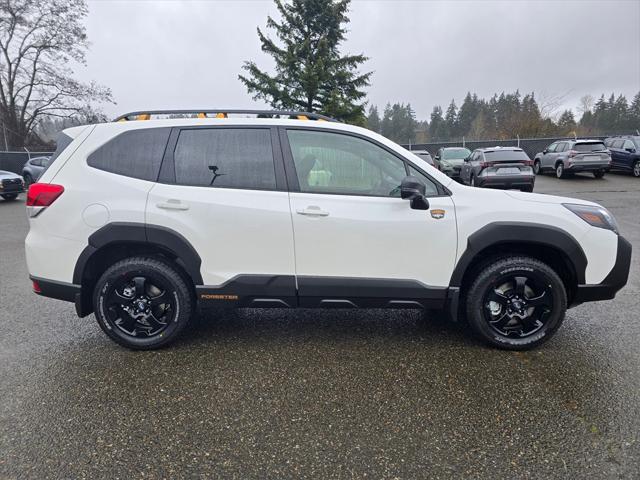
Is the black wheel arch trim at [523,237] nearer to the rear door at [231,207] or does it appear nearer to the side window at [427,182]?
the side window at [427,182]

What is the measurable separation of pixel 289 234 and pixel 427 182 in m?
1.14

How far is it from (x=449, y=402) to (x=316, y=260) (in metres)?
1.33

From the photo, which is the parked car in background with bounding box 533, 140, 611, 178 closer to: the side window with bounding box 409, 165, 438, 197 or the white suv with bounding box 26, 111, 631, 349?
the white suv with bounding box 26, 111, 631, 349

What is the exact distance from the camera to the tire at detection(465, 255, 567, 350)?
10.1ft

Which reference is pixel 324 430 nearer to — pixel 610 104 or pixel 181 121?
pixel 181 121

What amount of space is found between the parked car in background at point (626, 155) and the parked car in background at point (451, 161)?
602 centimetres

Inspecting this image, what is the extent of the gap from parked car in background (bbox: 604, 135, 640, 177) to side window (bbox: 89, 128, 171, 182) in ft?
64.3

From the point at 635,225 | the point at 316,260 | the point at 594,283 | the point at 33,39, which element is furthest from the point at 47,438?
the point at 33,39

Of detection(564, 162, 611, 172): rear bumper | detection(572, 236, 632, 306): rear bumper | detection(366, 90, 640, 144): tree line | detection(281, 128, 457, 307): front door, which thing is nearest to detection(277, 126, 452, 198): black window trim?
detection(281, 128, 457, 307): front door

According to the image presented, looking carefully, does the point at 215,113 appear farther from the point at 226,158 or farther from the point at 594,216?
the point at 594,216

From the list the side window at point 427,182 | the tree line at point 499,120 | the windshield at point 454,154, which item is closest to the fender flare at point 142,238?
the side window at point 427,182

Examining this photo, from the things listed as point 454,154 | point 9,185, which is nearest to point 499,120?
point 454,154

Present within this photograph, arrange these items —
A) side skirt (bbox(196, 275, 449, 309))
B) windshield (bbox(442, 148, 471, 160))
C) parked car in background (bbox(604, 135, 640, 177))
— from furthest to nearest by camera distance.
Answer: windshield (bbox(442, 148, 471, 160)) < parked car in background (bbox(604, 135, 640, 177)) < side skirt (bbox(196, 275, 449, 309))

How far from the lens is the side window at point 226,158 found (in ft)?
10.2
